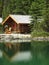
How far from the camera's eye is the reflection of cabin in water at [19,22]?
4409cm

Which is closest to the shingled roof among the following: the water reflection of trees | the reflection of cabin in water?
the reflection of cabin in water

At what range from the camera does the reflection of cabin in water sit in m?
44.1

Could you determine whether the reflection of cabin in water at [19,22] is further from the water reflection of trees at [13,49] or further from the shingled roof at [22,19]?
the water reflection of trees at [13,49]

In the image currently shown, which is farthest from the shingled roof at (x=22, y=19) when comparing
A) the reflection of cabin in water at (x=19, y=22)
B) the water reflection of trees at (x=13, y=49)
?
the water reflection of trees at (x=13, y=49)

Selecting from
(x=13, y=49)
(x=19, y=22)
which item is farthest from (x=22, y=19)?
(x=13, y=49)

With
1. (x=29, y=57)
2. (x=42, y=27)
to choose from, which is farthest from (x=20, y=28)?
(x=29, y=57)

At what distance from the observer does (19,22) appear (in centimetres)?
4384

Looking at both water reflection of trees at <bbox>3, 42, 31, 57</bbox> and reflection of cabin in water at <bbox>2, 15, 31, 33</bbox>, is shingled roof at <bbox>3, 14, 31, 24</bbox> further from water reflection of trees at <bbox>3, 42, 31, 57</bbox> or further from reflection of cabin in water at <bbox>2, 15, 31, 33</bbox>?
water reflection of trees at <bbox>3, 42, 31, 57</bbox>

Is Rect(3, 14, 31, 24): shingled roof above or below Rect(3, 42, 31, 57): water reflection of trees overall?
below

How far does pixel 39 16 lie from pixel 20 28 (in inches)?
205

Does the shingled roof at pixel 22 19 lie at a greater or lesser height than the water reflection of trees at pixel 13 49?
lesser

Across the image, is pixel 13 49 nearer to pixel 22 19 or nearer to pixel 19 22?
pixel 19 22

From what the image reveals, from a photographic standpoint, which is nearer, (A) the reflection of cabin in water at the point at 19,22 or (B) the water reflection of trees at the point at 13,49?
(B) the water reflection of trees at the point at 13,49

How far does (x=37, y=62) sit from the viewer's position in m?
19.7
